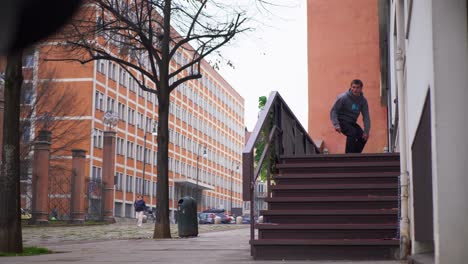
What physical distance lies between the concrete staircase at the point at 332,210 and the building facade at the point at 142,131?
88.8 ft

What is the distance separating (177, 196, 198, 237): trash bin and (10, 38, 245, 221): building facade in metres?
18.3

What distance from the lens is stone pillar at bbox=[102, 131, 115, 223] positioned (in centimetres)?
4219

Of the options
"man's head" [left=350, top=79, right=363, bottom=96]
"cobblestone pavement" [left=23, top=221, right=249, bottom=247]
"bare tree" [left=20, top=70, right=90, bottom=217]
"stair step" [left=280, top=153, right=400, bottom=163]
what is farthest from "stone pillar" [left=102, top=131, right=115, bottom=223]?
"stair step" [left=280, top=153, right=400, bottom=163]

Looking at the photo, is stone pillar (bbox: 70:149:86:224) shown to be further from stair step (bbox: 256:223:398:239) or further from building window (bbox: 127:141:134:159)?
building window (bbox: 127:141:134:159)

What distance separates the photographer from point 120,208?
69.6 metres

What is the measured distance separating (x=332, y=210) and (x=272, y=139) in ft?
5.78

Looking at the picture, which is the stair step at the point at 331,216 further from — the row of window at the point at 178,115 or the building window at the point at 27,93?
the row of window at the point at 178,115

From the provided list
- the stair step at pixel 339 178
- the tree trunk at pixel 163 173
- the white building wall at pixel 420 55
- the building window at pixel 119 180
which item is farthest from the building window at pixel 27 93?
the white building wall at pixel 420 55

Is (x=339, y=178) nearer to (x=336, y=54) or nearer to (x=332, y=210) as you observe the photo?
(x=332, y=210)

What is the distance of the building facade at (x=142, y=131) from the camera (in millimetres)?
47781

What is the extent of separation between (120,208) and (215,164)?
39725 millimetres

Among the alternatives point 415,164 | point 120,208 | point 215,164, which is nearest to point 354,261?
point 415,164

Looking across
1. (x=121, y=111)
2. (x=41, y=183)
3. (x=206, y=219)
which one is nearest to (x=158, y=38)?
(x=41, y=183)

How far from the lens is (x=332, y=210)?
30.3 ft
